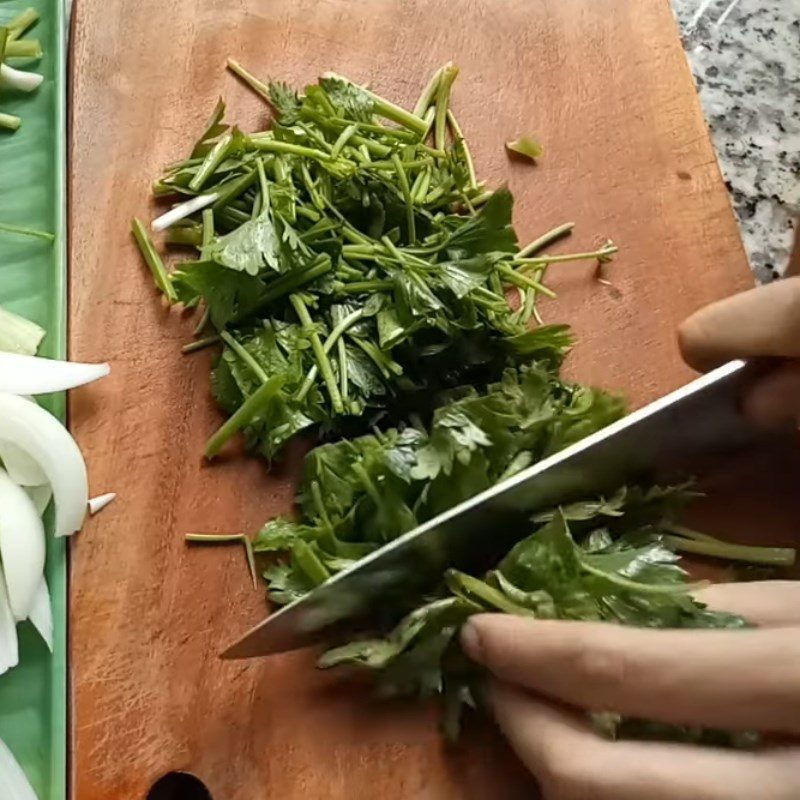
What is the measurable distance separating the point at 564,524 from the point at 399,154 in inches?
22.9

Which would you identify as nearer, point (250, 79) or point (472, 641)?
point (472, 641)

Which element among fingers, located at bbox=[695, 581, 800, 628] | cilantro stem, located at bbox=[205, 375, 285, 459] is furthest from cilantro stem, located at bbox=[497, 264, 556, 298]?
fingers, located at bbox=[695, 581, 800, 628]

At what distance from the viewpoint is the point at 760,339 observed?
47.4 inches

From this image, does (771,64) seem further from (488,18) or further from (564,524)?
(564,524)

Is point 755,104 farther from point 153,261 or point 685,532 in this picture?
point 153,261

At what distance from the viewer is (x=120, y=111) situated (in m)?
1.47

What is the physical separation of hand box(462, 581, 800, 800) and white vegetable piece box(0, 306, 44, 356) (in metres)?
0.63

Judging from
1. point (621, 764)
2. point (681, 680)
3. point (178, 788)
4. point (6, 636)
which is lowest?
point (178, 788)

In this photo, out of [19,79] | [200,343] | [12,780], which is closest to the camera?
[12,780]

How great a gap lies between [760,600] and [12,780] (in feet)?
2.74

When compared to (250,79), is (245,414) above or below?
below

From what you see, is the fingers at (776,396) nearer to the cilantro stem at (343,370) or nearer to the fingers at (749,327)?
the fingers at (749,327)

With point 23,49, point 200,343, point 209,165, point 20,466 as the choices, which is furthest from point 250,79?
point 20,466

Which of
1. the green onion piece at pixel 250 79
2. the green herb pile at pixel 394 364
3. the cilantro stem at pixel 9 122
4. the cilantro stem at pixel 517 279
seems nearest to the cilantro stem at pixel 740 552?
the green herb pile at pixel 394 364
